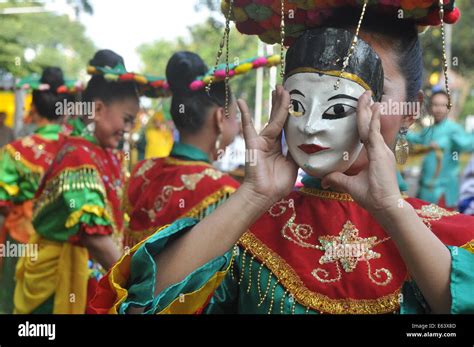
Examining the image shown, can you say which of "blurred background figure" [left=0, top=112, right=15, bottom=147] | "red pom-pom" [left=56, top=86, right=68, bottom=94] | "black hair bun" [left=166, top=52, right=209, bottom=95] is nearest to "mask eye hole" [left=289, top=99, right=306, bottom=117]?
"black hair bun" [left=166, top=52, right=209, bottom=95]

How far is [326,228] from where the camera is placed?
204cm

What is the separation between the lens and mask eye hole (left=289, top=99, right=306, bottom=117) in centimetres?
188

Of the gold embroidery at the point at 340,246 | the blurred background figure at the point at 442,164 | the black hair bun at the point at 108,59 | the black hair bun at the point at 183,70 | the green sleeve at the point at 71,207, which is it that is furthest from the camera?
the blurred background figure at the point at 442,164

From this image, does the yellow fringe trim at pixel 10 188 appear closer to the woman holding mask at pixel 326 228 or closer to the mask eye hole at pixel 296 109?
the woman holding mask at pixel 326 228

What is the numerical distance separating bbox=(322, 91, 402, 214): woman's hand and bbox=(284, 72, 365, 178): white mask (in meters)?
0.05

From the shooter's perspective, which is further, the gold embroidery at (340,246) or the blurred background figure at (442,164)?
the blurred background figure at (442,164)

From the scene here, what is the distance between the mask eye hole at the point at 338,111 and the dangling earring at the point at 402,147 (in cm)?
31

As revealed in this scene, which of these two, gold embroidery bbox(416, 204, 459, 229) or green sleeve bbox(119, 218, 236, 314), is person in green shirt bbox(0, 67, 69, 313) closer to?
green sleeve bbox(119, 218, 236, 314)

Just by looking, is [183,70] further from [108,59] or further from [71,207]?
[71,207]

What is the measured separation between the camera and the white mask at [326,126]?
5.98 ft

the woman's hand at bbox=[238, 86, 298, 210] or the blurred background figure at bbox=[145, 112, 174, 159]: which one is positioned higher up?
the woman's hand at bbox=[238, 86, 298, 210]

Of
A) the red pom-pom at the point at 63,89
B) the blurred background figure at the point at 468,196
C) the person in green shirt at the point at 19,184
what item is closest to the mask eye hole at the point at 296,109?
the blurred background figure at the point at 468,196

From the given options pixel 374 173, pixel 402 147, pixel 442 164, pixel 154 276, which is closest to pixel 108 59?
pixel 402 147

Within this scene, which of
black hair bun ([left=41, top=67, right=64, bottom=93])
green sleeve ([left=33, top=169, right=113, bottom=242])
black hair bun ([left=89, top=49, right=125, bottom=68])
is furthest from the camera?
black hair bun ([left=41, top=67, right=64, bottom=93])
